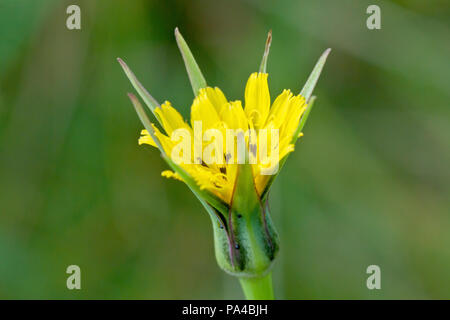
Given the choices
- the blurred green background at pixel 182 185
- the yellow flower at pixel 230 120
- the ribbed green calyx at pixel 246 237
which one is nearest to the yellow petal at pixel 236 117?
the yellow flower at pixel 230 120

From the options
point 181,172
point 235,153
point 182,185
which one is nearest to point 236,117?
point 235,153

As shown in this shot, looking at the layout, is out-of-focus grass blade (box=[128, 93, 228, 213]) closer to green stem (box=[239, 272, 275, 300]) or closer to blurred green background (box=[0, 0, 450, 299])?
green stem (box=[239, 272, 275, 300])

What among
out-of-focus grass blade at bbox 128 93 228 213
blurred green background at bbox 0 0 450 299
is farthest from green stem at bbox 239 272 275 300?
blurred green background at bbox 0 0 450 299

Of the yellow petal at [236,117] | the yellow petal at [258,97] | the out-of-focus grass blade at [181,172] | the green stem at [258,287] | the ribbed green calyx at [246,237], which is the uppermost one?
the yellow petal at [258,97]

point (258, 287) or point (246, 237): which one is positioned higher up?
A: point (246, 237)

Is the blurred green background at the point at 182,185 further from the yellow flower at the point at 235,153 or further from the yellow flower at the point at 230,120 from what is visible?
the yellow flower at the point at 230,120

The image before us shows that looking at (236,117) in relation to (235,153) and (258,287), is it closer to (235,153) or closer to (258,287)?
(235,153)
